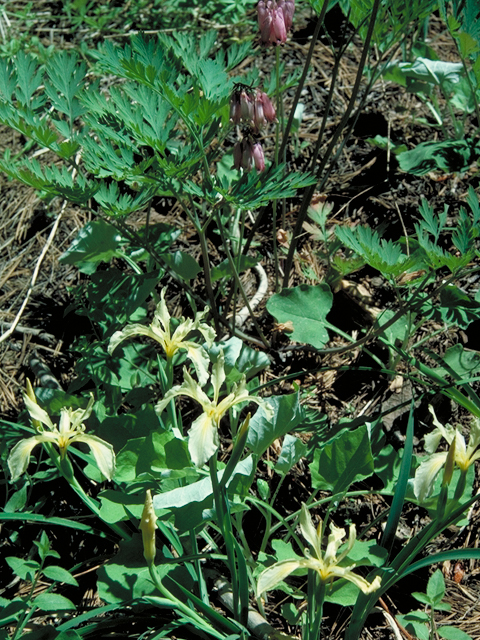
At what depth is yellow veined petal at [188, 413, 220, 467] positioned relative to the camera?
3.51 ft

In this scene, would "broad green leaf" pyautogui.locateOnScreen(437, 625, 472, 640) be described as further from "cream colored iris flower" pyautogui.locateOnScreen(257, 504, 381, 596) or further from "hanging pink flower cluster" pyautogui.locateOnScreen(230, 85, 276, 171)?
"hanging pink flower cluster" pyautogui.locateOnScreen(230, 85, 276, 171)

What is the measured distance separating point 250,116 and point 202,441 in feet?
2.95

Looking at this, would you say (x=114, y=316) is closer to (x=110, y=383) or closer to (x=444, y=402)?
(x=110, y=383)

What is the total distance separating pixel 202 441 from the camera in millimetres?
1089

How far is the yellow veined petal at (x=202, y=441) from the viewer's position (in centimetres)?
107

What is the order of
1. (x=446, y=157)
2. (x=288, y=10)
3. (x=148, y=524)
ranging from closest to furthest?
(x=148, y=524), (x=288, y=10), (x=446, y=157)

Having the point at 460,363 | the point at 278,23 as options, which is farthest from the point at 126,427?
the point at 278,23

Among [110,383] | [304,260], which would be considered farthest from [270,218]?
[110,383]

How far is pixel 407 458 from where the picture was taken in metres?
1.21

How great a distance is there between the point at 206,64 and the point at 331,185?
106 centimetres

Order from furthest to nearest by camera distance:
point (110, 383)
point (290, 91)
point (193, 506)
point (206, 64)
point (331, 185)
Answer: point (290, 91)
point (331, 185)
point (110, 383)
point (206, 64)
point (193, 506)

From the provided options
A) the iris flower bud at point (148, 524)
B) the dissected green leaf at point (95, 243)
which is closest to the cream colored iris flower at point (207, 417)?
the iris flower bud at point (148, 524)

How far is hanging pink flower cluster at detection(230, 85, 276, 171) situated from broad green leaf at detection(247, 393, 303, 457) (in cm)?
65

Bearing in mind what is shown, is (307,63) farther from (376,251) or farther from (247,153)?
(376,251)
